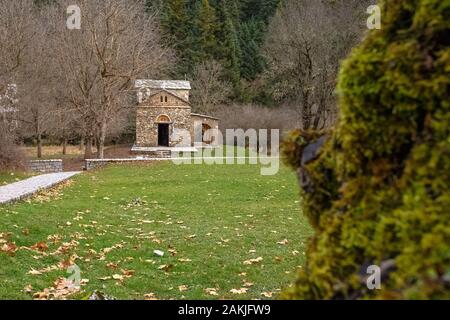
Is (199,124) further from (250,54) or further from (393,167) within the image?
(393,167)

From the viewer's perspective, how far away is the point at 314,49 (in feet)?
111

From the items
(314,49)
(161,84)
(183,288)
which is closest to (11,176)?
(183,288)

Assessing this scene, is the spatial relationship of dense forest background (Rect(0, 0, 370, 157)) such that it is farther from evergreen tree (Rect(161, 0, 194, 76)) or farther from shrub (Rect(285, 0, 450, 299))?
shrub (Rect(285, 0, 450, 299))

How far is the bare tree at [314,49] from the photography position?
3278cm

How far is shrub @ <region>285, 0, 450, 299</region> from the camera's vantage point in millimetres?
1330

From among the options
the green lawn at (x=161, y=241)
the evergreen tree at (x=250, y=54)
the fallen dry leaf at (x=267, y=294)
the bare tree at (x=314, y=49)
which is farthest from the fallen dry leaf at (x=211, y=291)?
the evergreen tree at (x=250, y=54)

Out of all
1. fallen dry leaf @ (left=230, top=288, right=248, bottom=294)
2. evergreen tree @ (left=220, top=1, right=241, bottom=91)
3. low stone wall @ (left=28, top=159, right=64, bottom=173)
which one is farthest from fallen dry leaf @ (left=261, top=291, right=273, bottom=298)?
evergreen tree @ (left=220, top=1, right=241, bottom=91)

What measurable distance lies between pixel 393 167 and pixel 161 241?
24.7ft

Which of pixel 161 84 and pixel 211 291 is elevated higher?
pixel 161 84

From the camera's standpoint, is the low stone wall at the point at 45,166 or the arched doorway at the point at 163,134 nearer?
the low stone wall at the point at 45,166

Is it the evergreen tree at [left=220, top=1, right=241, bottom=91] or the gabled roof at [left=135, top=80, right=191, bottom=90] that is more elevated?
the evergreen tree at [left=220, top=1, right=241, bottom=91]

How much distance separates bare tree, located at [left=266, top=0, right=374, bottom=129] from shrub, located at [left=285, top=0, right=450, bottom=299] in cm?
3063

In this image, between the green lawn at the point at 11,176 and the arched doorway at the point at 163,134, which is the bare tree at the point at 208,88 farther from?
the green lawn at the point at 11,176

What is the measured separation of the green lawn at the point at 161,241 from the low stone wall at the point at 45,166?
11408mm
